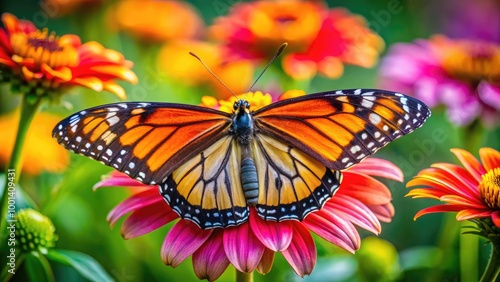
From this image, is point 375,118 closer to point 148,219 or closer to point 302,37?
point 148,219

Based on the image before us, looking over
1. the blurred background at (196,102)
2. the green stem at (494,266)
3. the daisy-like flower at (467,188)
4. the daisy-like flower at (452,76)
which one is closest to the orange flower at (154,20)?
the blurred background at (196,102)

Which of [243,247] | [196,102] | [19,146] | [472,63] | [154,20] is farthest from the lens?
[154,20]

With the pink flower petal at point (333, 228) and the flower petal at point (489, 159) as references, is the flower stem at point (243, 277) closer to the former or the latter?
the pink flower petal at point (333, 228)

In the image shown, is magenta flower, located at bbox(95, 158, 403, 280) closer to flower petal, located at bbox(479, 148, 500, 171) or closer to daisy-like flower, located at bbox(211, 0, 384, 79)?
flower petal, located at bbox(479, 148, 500, 171)

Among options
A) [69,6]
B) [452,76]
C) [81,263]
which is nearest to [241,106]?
[81,263]

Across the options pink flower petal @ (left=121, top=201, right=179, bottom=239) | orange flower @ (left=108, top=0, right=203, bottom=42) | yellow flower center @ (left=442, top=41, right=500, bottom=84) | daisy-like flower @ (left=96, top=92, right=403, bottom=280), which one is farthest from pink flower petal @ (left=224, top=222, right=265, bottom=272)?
orange flower @ (left=108, top=0, right=203, bottom=42)

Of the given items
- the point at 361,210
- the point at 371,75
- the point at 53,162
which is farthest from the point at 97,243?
the point at 371,75
